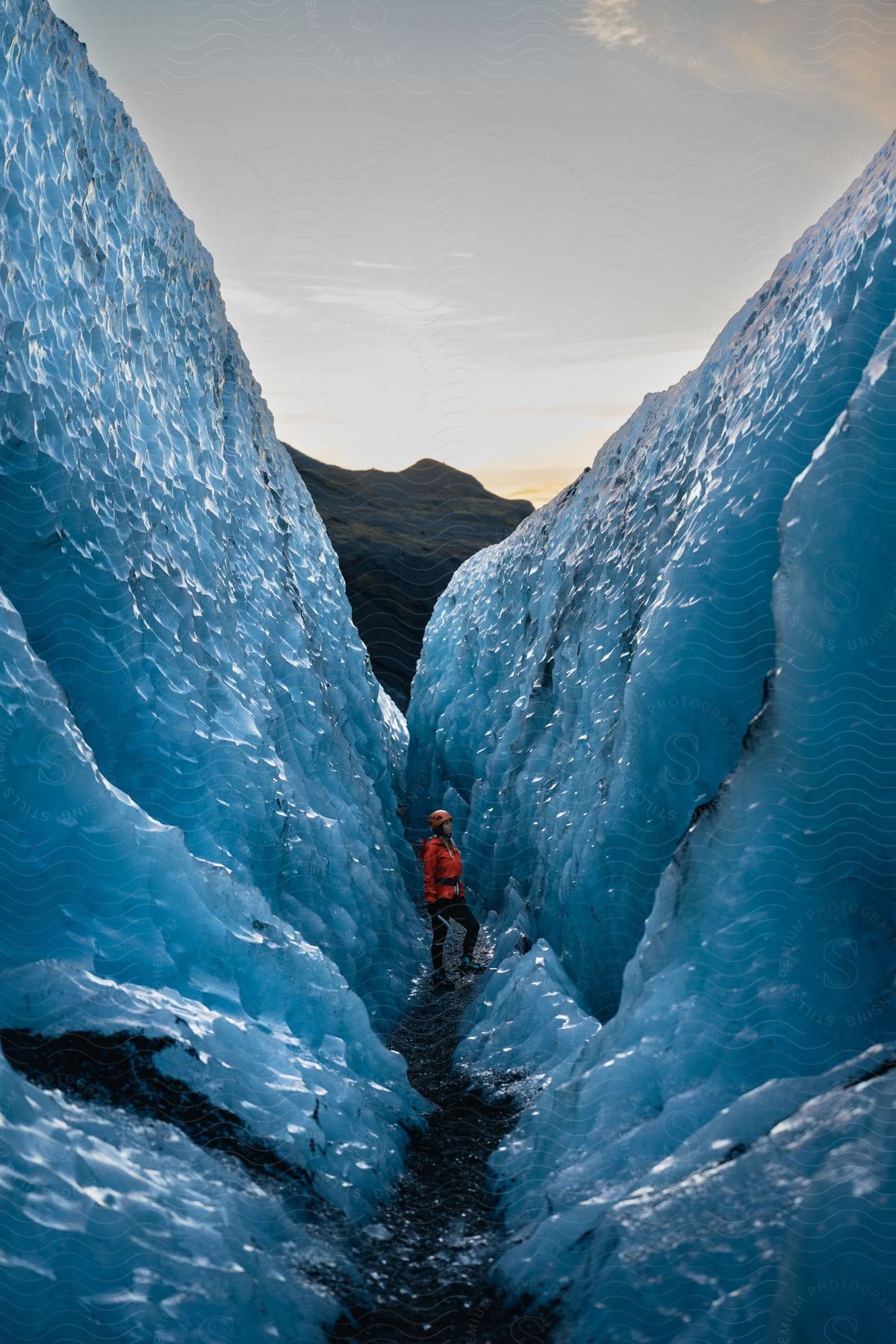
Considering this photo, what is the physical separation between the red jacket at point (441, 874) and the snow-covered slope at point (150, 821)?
39 centimetres

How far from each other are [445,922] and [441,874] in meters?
0.35

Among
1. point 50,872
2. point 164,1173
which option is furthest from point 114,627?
point 164,1173

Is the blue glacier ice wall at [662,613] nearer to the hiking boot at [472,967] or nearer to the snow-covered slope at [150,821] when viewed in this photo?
the hiking boot at [472,967]

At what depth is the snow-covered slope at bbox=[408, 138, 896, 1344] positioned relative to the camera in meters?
2.77

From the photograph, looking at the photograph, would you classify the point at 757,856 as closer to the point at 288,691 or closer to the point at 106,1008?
the point at 106,1008

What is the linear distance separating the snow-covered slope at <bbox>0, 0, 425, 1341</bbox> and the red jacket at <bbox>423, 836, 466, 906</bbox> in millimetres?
389

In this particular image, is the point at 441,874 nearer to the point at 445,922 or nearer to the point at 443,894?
the point at 443,894

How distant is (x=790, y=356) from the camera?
4660 mm

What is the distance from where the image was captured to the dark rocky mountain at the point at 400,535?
2622 centimetres

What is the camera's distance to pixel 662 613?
16.0 ft

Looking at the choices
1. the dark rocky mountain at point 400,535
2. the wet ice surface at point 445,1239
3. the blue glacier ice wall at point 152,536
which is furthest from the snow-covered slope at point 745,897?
the dark rocky mountain at point 400,535

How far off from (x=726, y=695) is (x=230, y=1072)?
8.41ft

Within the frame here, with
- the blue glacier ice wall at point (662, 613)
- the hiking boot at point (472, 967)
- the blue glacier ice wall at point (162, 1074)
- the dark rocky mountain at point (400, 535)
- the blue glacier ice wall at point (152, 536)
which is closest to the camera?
the blue glacier ice wall at point (162, 1074)

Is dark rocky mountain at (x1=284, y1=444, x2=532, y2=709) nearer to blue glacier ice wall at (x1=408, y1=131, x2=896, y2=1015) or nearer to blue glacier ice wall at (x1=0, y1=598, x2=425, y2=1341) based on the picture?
blue glacier ice wall at (x1=408, y1=131, x2=896, y2=1015)
